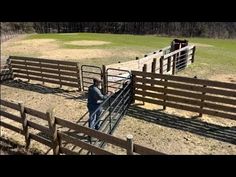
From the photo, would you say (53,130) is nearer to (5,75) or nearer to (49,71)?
A: (49,71)

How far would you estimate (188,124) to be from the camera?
31.1 ft

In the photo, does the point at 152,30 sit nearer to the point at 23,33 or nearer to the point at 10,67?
the point at 23,33

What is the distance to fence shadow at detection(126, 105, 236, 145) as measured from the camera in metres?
8.72

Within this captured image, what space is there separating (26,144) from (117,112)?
306 centimetres

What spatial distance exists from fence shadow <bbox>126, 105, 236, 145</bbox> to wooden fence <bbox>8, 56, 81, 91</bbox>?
388 centimetres

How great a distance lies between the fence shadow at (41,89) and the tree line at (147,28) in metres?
36.4

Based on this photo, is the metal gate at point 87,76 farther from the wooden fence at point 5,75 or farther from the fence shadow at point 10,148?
the wooden fence at point 5,75

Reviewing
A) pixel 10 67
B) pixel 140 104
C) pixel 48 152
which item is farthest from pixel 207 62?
pixel 48 152

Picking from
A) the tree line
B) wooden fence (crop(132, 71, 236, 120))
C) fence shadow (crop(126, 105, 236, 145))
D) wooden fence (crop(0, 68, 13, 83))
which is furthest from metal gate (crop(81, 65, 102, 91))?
the tree line

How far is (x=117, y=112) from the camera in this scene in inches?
364

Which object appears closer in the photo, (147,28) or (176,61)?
(176,61)

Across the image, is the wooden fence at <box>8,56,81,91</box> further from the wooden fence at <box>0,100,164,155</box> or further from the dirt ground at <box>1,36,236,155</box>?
the wooden fence at <box>0,100,164,155</box>

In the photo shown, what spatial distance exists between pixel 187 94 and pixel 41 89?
289 inches

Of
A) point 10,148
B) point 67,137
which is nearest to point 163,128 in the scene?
point 67,137
